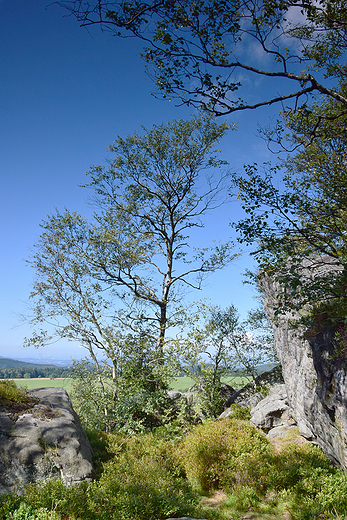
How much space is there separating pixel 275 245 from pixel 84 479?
21.9ft

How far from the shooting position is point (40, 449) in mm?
6504

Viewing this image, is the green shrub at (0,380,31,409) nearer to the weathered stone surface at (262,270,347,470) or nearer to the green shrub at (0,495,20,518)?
the green shrub at (0,495,20,518)

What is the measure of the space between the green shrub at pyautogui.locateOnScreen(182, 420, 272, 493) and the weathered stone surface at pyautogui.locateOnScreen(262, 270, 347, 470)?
1.74 metres

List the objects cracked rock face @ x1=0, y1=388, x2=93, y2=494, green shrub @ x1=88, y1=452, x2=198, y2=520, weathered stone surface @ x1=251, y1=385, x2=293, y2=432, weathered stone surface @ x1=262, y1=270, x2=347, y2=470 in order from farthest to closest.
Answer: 1. weathered stone surface @ x1=251, y1=385, x2=293, y2=432
2. weathered stone surface @ x1=262, y1=270, x2=347, y2=470
3. cracked rock face @ x1=0, y1=388, x2=93, y2=494
4. green shrub @ x1=88, y1=452, x2=198, y2=520

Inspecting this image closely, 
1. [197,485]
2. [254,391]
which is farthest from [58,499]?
[254,391]

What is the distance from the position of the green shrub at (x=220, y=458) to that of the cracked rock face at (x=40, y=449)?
285 centimetres

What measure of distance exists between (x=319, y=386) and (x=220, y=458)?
11.1 ft

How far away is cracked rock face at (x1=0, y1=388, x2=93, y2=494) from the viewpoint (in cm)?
602

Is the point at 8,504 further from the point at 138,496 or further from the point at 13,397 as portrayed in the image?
the point at 13,397

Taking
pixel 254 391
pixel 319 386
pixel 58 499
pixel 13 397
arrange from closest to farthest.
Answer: pixel 58 499 → pixel 319 386 → pixel 13 397 → pixel 254 391

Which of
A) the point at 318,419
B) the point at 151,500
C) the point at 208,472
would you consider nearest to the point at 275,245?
the point at 318,419

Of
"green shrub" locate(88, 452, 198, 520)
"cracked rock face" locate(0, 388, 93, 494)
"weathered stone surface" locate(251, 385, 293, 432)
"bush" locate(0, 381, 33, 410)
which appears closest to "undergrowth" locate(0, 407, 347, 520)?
"green shrub" locate(88, 452, 198, 520)

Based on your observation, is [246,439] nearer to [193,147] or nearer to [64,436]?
[64,436]

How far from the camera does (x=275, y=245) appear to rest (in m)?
6.29
